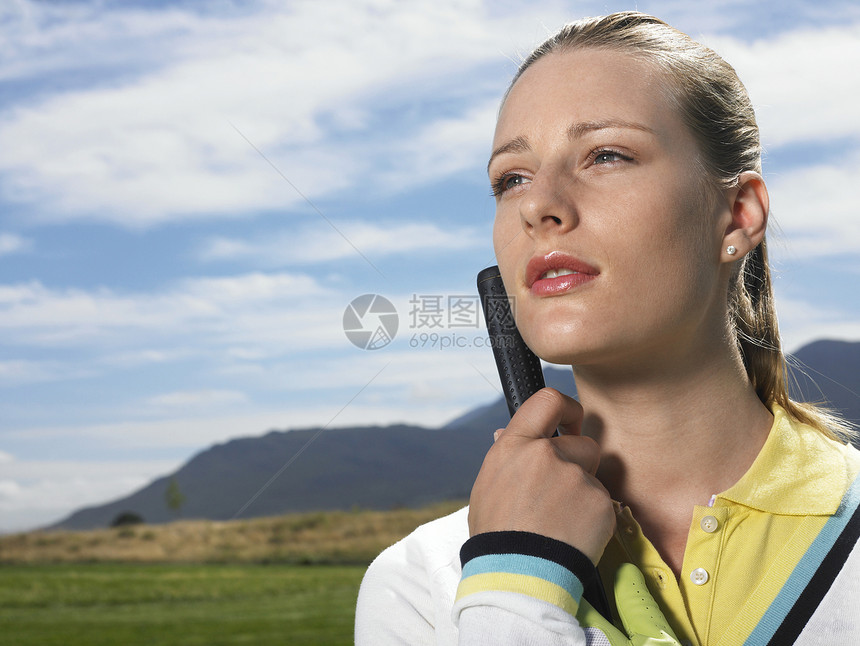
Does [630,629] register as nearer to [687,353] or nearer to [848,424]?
[687,353]

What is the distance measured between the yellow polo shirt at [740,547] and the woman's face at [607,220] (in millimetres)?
283

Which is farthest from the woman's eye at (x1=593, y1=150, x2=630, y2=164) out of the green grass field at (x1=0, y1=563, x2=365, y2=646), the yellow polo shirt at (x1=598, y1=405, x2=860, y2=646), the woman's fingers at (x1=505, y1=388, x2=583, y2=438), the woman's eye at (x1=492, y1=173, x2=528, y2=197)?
the green grass field at (x1=0, y1=563, x2=365, y2=646)

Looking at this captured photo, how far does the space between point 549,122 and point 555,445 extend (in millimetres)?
562

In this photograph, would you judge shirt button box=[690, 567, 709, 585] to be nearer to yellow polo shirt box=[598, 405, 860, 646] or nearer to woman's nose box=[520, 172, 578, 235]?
yellow polo shirt box=[598, 405, 860, 646]

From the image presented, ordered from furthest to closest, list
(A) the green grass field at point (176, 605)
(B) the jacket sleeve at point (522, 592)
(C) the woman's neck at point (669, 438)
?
(A) the green grass field at point (176, 605) < (C) the woman's neck at point (669, 438) < (B) the jacket sleeve at point (522, 592)

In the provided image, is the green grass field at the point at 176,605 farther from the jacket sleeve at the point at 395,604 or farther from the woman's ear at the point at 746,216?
the woman's ear at the point at 746,216

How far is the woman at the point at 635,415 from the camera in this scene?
1.11m

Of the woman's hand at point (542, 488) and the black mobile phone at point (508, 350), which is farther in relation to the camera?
the black mobile phone at point (508, 350)

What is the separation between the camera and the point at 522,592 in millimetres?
1005

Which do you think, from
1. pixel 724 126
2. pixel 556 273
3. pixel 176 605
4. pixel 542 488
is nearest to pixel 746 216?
pixel 724 126

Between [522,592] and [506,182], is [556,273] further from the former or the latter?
[522,592]

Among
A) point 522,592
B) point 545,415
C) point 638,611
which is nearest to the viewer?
point 522,592

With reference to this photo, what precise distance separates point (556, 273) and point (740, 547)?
0.56 meters

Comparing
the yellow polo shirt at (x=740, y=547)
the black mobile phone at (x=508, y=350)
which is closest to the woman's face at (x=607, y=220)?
the black mobile phone at (x=508, y=350)
